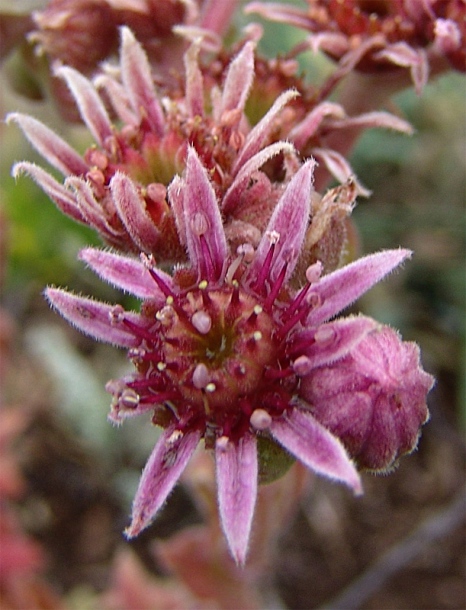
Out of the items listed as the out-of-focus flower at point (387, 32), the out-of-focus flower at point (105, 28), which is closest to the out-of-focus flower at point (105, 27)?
the out-of-focus flower at point (105, 28)

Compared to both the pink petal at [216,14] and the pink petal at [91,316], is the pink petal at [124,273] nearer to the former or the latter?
the pink petal at [91,316]

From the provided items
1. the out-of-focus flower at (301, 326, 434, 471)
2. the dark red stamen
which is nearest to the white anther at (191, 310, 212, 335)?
the dark red stamen

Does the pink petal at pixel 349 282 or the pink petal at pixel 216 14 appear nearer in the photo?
the pink petal at pixel 349 282

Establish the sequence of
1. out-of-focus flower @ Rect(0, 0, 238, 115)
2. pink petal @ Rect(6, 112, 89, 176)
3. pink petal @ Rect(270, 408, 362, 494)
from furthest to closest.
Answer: out-of-focus flower @ Rect(0, 0, 238, 115), pink petal @ Rect(6, 112, 89, 176), pink petal @ Rect(270, 408, 362, 494)

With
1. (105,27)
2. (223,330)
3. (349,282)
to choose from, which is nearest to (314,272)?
(349,282)

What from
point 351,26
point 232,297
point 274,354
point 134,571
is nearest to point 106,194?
point 232,297

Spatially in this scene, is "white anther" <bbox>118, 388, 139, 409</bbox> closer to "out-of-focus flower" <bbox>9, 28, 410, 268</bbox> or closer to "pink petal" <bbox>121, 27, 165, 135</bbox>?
"out-of-focus flower" <bbox>9, 28, 410, 268</bbox>
